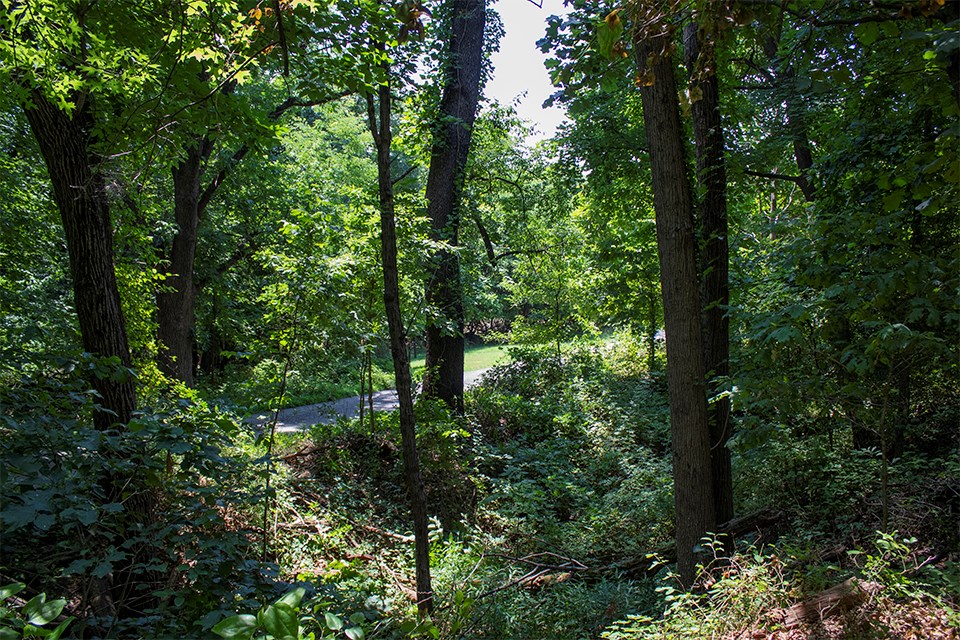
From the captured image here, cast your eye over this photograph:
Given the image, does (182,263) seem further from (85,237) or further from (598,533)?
(598,533)

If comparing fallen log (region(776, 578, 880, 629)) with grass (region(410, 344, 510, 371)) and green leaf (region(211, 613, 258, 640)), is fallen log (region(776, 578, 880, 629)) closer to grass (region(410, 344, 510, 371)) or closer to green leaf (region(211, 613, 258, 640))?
green leaf (region(211, 613, 258, 640))

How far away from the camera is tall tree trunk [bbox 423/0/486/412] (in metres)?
9.68

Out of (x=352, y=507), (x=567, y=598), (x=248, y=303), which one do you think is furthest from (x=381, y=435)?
(x=248, y=303)

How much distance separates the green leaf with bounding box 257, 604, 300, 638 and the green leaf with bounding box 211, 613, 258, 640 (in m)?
0.06

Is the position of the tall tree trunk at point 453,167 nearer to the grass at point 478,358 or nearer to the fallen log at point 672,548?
the fallen log at point 672,548

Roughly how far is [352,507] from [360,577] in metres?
2.12

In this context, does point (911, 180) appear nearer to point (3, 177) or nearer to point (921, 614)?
point (921, 614)

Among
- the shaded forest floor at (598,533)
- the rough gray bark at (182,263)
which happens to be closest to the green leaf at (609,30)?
the shaded forest floor at (598,533)

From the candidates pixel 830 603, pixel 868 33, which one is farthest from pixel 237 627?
pixel 868 33

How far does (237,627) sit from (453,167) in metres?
9.21

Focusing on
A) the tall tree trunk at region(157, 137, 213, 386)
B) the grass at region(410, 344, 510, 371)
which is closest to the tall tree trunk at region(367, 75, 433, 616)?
the tall tree trunk at region(157, 137, 213, 386)

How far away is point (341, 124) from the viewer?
21.4m

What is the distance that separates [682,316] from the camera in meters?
4.23

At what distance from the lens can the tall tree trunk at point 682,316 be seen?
164 inches
